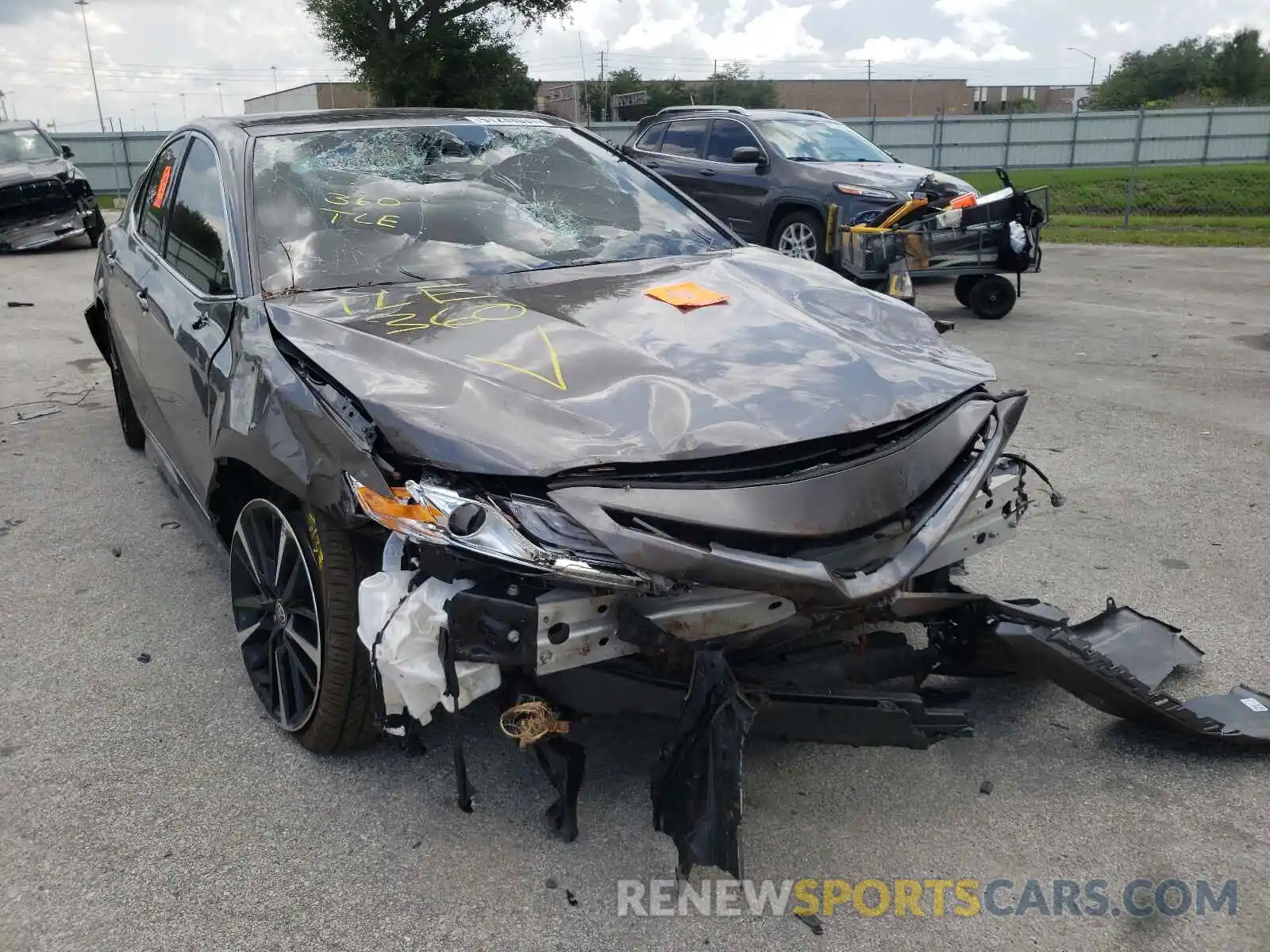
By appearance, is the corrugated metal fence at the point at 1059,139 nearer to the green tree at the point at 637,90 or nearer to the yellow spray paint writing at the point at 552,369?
the yellow spray paint writing at the point at 552,369

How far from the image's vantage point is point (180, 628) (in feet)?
12.4

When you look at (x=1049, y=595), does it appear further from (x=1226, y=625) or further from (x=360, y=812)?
(x=360, y=812)

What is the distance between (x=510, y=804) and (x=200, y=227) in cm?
242

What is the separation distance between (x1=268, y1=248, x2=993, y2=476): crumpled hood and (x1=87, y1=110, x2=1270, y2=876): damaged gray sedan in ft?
0.04

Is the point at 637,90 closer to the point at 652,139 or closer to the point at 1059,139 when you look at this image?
the point at 1059,139

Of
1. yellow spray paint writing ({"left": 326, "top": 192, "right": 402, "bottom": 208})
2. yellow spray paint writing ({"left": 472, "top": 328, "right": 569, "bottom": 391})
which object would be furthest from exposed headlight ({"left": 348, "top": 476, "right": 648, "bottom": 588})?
yellow spray paint writing ({"left": 326, "top": 192, "right": 402, "bottom": 208})

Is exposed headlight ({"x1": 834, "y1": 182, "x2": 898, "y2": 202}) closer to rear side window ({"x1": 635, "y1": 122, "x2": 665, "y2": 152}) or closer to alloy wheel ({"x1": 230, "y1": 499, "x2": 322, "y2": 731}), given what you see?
rear side window ({"x1": 635, "y1": 122, "x2": 665, "y2": 152})

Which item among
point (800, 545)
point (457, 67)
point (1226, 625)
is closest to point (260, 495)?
point (800, 545)

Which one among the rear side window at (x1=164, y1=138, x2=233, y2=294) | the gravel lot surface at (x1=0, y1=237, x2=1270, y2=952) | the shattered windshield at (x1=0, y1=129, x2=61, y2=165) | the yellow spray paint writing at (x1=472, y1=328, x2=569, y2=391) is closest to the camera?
the gravel lot surface at (x1=0, y1=237, x2=1270, y2=952)

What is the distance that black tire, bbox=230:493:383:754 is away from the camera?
266 cm

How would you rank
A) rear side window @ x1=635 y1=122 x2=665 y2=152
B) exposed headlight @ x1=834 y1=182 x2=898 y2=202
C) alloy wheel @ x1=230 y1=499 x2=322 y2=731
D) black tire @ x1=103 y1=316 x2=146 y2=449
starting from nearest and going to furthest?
alloy wheel @ x1=230 y1=499 x2=322 y2=731
black tire @ x1=103 y1=316 x2=146 y2=449
exposed headlight @ x1=834 y1=182 x2=898 y2=202
rear side window @ x1=635 y1=122 x2=665 y2=152

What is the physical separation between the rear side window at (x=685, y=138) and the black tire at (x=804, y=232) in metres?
1.66

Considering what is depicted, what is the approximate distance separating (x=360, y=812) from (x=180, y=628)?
144cm

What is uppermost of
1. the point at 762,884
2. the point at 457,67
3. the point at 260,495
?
the point at 457,67
